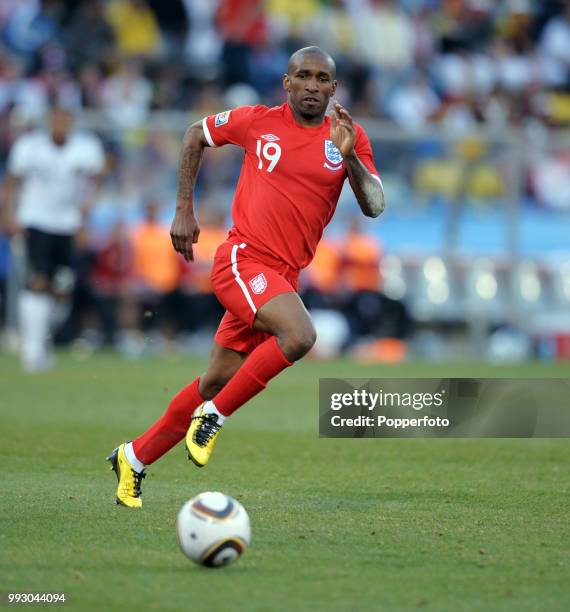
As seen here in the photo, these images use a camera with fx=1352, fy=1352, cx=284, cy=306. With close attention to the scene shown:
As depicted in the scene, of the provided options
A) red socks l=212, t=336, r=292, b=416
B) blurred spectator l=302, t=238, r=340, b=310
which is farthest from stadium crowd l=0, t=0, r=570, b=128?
red socks l=212, t=336, r=292, b=416

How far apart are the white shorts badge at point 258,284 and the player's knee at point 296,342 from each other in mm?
312

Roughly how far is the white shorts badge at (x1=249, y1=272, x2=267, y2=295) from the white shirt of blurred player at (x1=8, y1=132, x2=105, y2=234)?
8.37m

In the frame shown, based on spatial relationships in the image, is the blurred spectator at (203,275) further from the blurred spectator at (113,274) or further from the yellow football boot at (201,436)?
the yellow football boot at (201,436)

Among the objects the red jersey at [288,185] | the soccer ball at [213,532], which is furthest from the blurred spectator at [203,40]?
the soccer ball at [213,532]

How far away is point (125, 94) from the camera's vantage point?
19.8 metres

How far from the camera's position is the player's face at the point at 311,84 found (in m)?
7.09

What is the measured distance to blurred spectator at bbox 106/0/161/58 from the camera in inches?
857

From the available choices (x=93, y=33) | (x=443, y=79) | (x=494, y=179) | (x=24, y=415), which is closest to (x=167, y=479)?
(x=24, y=415)

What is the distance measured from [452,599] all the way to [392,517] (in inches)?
70.0

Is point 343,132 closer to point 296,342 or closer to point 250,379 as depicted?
point 296,342

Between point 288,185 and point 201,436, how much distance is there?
4.84ft

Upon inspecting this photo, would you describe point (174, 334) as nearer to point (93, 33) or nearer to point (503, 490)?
point (93, 33)

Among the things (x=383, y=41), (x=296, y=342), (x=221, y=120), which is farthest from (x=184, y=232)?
(x=383, y=41)

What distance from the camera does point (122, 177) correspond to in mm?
18172
